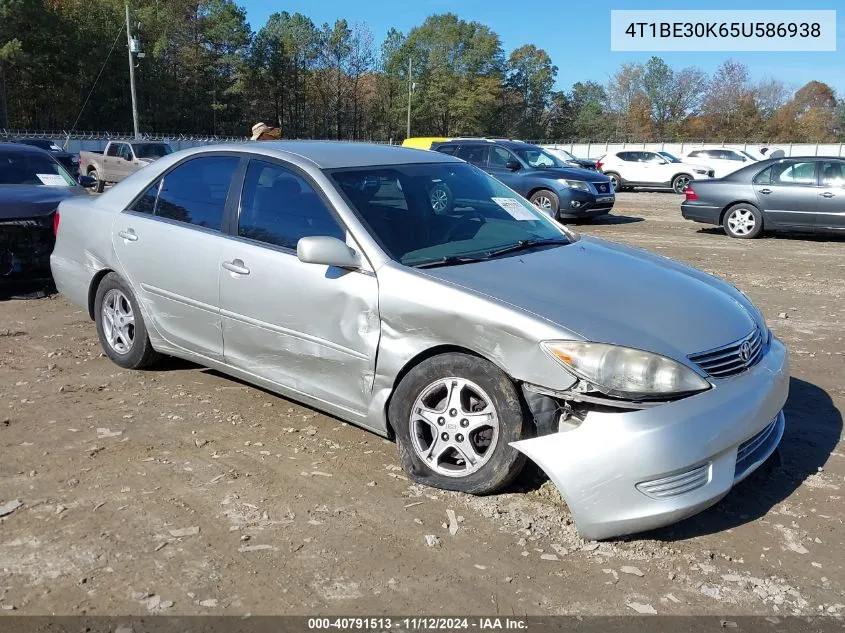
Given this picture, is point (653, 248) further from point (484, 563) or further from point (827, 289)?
point (484, 563)

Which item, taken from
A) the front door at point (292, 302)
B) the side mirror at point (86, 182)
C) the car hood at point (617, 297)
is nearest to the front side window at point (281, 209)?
the front door at point (292, 302)

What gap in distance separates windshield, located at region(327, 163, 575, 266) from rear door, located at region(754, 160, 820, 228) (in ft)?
32.9

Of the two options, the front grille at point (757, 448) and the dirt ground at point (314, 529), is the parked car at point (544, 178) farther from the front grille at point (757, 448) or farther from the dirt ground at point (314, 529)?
the front grille at point (757, 448)

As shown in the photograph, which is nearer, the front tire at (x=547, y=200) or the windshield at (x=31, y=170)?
the windshield at (x=31, y=170)

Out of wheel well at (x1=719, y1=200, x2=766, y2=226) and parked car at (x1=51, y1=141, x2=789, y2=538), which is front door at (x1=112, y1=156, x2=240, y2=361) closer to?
parked car at (x1=51, y1=141, x2=789, y2=538)

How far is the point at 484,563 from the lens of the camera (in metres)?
3.07

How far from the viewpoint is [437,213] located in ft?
14.4

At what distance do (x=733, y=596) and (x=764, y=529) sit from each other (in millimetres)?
596

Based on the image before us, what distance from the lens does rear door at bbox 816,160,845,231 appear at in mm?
12836

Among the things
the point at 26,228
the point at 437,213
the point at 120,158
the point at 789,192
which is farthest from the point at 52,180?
the point at 120,158

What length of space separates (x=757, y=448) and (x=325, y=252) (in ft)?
7.19

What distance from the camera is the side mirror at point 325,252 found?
3746 mm

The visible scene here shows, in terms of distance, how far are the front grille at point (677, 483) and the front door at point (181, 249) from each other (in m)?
2.60

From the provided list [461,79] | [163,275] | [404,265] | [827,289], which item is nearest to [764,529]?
[404,265]
